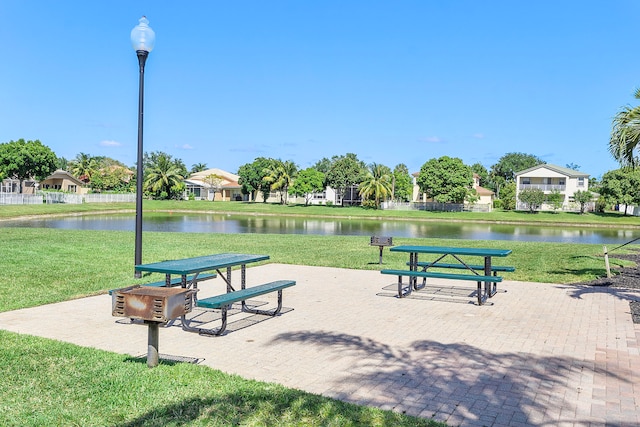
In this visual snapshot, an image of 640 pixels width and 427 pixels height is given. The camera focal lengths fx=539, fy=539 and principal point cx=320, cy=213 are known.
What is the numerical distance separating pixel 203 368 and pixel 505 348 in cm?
351

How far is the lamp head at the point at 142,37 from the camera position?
33.7ft

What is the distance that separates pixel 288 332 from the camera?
6.90 m

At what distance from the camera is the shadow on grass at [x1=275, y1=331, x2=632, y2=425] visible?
4371 mm

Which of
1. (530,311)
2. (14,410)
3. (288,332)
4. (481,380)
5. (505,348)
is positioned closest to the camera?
(14,410)

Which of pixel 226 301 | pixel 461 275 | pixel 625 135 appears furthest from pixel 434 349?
pixel 625 135

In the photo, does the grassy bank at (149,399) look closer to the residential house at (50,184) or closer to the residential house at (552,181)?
the residential house at (552,181)

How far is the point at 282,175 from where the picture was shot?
80812 millimetres

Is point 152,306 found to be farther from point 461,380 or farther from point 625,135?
point 625,135

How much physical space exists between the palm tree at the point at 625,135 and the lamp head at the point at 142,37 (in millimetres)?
9047

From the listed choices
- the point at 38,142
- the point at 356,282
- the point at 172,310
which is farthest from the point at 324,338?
the point at 38,142

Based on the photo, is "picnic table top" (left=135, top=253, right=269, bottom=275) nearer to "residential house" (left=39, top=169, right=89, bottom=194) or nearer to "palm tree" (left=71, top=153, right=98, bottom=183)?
"residential house" (left=39, top=169, right=89, bottom=194)

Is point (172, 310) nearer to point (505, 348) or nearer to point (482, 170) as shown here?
point (505, 348)

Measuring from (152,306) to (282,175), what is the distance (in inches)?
3012

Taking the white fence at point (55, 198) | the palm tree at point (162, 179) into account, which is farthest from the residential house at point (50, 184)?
the palm tree at point (162, 179)
